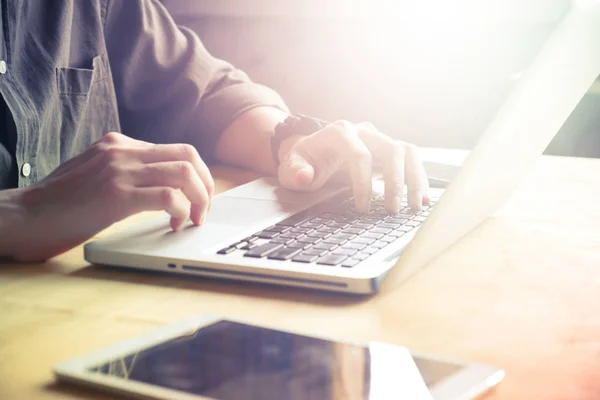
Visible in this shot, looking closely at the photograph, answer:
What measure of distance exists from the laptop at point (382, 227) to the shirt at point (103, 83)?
1.48ft

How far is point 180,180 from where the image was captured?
2.22 feet

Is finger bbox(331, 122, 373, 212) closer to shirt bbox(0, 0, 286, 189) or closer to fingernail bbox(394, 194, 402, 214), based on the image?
fingernail bbox(394, 194, 402, 214)

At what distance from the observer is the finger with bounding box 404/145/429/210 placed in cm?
80

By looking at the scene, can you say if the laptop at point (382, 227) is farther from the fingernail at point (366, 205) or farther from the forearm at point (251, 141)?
the forearm at point (251, 141)

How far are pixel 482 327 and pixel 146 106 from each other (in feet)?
3.26

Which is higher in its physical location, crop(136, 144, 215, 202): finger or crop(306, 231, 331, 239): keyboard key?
crop(136, 144, 215, 202): finger

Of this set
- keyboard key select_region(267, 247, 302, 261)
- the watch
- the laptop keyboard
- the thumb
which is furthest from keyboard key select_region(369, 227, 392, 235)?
the watch

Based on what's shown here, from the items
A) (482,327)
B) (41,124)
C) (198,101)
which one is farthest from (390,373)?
(198,101)

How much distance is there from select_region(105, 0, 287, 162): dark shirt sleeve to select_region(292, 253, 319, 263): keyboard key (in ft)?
2.38

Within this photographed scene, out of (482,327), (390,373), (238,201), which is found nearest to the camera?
(390,373)

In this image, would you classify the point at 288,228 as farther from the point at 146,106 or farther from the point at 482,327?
the point at 146,106

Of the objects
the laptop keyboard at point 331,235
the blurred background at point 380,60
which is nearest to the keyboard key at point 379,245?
the laptop keyboard at point 331,235

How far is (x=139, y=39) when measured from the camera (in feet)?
4.22

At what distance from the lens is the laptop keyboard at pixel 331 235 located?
1.86ft
